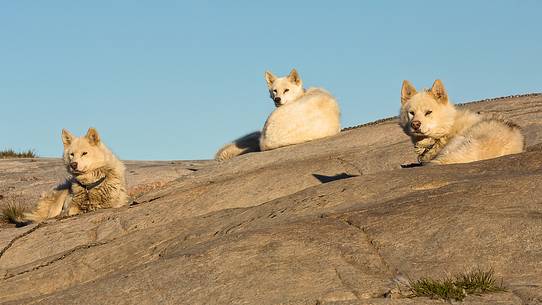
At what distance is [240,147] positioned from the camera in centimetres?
2325

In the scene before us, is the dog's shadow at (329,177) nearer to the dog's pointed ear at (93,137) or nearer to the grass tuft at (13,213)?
the dog's pointed ear at (93,137)

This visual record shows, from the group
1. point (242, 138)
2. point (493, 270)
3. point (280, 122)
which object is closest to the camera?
point (493, 270)

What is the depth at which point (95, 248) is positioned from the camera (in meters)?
13.6

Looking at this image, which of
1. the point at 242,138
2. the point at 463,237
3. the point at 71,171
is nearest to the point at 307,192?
the point at 463,237

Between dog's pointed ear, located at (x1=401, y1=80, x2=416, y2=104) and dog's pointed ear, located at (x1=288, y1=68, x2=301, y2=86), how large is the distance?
9.78 m

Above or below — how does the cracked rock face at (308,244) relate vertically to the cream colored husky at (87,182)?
below

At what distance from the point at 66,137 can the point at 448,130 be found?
8725 mm

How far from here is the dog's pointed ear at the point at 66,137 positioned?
19.3 m

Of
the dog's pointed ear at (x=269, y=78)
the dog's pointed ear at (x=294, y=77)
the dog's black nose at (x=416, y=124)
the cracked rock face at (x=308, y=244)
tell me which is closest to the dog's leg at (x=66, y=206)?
the cracked rock face at (x=308, y=244)

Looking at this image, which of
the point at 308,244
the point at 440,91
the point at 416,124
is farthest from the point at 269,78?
the point at 308,244

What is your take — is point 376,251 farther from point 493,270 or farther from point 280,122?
point 280,122

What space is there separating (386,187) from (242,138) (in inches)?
442

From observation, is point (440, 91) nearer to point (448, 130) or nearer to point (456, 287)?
point (448, 130)

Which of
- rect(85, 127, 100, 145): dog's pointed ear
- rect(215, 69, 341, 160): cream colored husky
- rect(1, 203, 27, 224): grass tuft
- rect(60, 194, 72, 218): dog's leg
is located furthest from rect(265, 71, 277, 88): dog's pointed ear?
rect(60, 194, 72, 218): dog's leg
